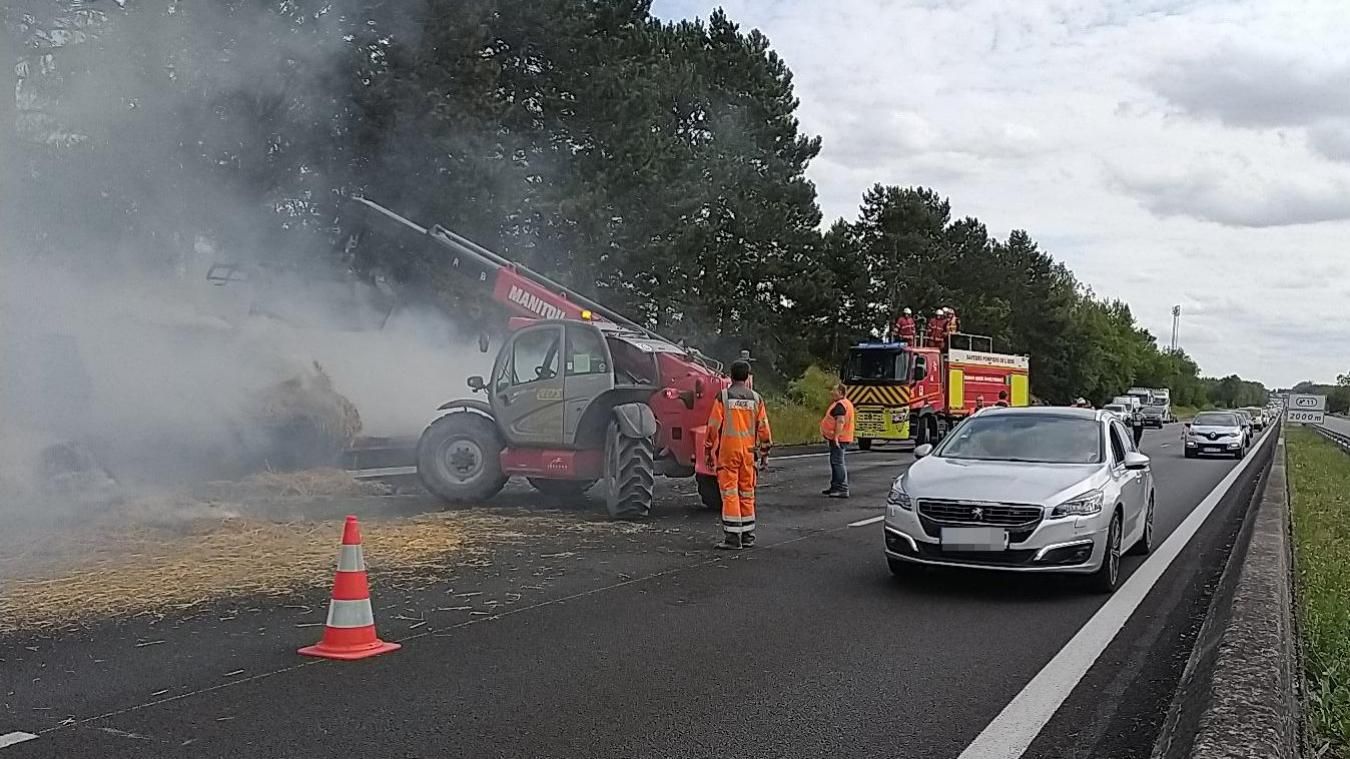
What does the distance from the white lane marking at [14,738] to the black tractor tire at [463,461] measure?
8.67m

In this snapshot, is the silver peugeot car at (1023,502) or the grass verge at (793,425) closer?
the silver peugeot car at (1023,502)

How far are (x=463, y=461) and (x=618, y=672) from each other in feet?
25.6

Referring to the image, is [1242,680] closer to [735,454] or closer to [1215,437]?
[735,454]

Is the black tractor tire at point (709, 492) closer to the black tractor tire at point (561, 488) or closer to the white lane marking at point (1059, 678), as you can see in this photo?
the black tractor tire at point (561, 488)

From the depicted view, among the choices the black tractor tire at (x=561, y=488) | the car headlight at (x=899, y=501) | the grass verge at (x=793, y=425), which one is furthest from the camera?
the grass verge at (x=793, y=425)

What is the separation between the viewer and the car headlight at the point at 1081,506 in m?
8.55

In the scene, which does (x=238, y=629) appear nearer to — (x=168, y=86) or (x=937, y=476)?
(x=937, y=476)

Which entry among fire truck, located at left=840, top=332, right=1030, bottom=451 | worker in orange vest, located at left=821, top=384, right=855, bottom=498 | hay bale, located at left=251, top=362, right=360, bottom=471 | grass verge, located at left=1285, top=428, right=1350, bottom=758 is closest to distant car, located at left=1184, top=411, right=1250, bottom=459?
fire truck, located at left=840, top=332, right=1030, bottom=451

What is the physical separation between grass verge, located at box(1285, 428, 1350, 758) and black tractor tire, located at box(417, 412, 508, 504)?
8.26m

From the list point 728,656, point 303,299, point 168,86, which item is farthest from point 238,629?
point 303,299

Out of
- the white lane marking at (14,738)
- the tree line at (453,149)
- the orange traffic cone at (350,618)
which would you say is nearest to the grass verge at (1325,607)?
the orange traffic cone at (350,618)

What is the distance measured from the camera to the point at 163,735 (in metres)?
5.18

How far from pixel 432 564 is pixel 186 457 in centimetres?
508

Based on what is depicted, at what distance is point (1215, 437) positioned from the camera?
32.8 metres
